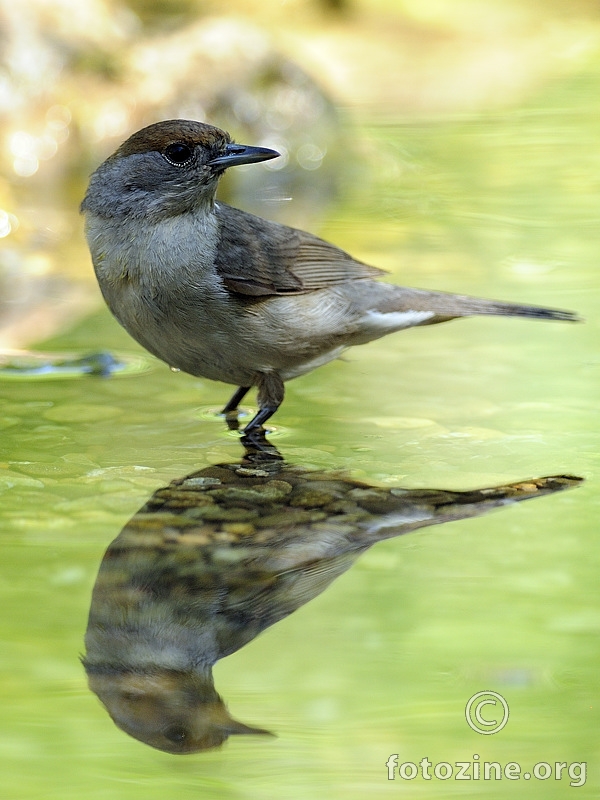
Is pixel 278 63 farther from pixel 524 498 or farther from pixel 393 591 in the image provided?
pixel 393 591

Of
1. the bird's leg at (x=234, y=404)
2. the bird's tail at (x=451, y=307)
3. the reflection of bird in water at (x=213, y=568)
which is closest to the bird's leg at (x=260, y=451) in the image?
the reflection of bird in water at (x=213, y=568)

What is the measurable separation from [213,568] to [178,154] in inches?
78.2

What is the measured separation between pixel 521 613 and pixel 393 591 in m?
0.40

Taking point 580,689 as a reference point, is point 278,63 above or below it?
above

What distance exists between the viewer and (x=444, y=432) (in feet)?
16.8

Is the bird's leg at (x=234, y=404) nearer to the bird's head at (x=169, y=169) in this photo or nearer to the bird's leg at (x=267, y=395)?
the bird's leg at (x=267, y=395)

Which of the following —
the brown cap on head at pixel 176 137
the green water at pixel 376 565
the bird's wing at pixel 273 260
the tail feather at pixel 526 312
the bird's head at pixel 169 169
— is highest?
the brown cap on head at pixel 176 137

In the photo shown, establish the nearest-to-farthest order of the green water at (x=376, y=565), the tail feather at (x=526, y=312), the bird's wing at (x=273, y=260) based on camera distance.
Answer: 1. the green water at (x=376, y=565)
2. the bird's wing at (x=273, y=260)
3. the tail feather at (x=526, y=312)

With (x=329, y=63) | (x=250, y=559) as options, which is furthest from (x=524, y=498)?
(x=329, y=63)

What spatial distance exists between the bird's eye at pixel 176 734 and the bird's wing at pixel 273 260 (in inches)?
98.1

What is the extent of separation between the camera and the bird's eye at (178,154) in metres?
4.98

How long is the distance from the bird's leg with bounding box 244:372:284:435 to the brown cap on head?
3.45 feet

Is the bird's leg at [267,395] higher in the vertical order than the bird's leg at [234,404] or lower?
higher

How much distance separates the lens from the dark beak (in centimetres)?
498
